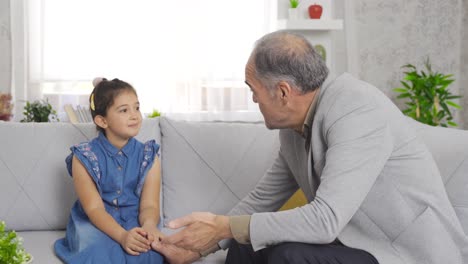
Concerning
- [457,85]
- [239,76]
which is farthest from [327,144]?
[457,85]

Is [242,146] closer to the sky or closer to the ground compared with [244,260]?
closer to the sky

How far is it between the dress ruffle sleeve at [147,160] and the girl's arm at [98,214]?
159mm

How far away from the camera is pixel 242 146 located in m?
2.56

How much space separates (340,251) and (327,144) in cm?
29

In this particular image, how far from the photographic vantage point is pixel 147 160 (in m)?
2.37

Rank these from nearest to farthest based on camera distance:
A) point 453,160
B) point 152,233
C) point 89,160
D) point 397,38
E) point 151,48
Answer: point 453,160
point 152,233
point 89,160
point 151,48
point 397,38

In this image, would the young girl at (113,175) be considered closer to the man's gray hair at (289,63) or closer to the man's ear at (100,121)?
the man's ear at (100,121)

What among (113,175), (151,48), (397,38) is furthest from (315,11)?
(113,175)

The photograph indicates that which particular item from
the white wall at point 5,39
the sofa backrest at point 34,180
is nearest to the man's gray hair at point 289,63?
the sofa backrest at point 34,180

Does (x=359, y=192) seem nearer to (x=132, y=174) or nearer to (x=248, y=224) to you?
(x=248, y=224)

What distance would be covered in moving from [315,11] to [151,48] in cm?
117

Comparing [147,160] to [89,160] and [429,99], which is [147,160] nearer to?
[89,160]

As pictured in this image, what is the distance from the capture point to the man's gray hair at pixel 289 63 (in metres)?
1.80

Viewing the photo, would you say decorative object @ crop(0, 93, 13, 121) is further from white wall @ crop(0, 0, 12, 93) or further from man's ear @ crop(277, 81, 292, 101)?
man's ear @ crop(277, 81, 292, 101)
